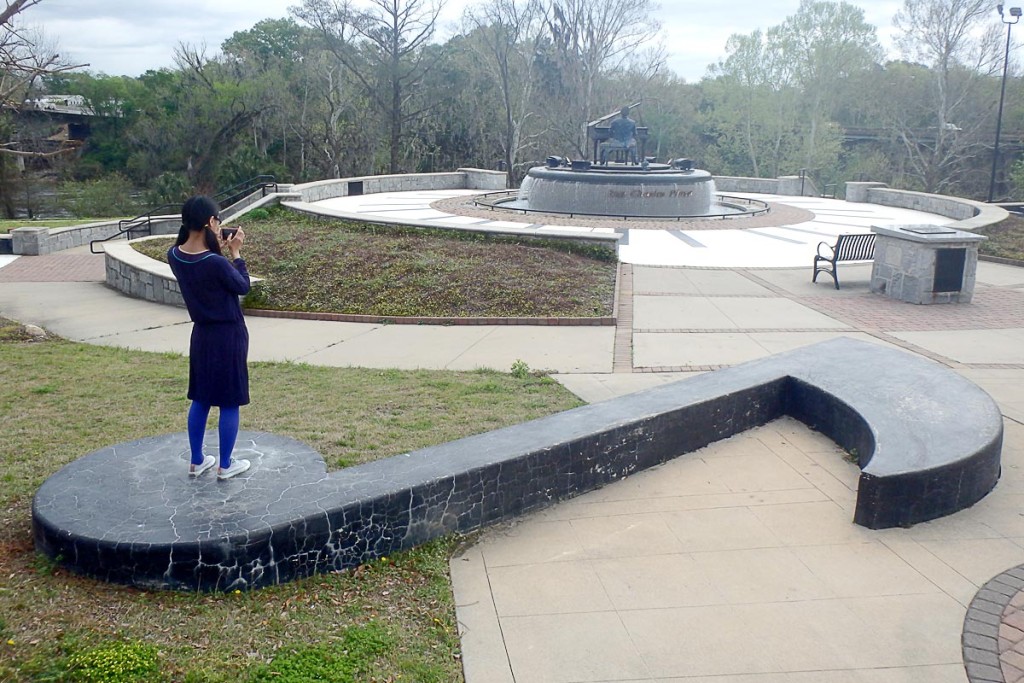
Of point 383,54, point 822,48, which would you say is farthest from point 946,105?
point 383,54

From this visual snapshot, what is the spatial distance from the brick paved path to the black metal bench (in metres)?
12.3

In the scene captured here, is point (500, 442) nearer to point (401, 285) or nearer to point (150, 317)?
point (401, 285)

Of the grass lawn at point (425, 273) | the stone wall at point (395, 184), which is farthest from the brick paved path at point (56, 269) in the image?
the stone wall at point (395, 184)

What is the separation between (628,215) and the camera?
21.5 m

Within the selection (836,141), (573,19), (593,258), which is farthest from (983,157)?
(593,258)

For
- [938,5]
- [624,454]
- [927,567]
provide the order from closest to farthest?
1. [927,567]
2. [624,454]
3. [938,5]

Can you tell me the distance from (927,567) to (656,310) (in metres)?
6.83

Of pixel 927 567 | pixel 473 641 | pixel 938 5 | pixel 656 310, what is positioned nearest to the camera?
pixel 473 641

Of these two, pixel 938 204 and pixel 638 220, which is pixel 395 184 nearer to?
pixel 638 220

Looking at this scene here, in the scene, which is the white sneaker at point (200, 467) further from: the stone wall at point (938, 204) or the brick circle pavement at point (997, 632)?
the stone wall at point (938, 204)

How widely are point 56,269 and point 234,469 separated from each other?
13.9 meters

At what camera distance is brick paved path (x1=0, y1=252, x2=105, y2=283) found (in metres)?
15.0

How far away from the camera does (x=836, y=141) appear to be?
49.8 m

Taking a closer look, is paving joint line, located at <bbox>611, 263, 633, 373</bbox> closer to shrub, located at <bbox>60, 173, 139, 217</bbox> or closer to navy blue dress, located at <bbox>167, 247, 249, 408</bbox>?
navy blue dress, located at <bbox>167, 247, 249, 408</bbox>
